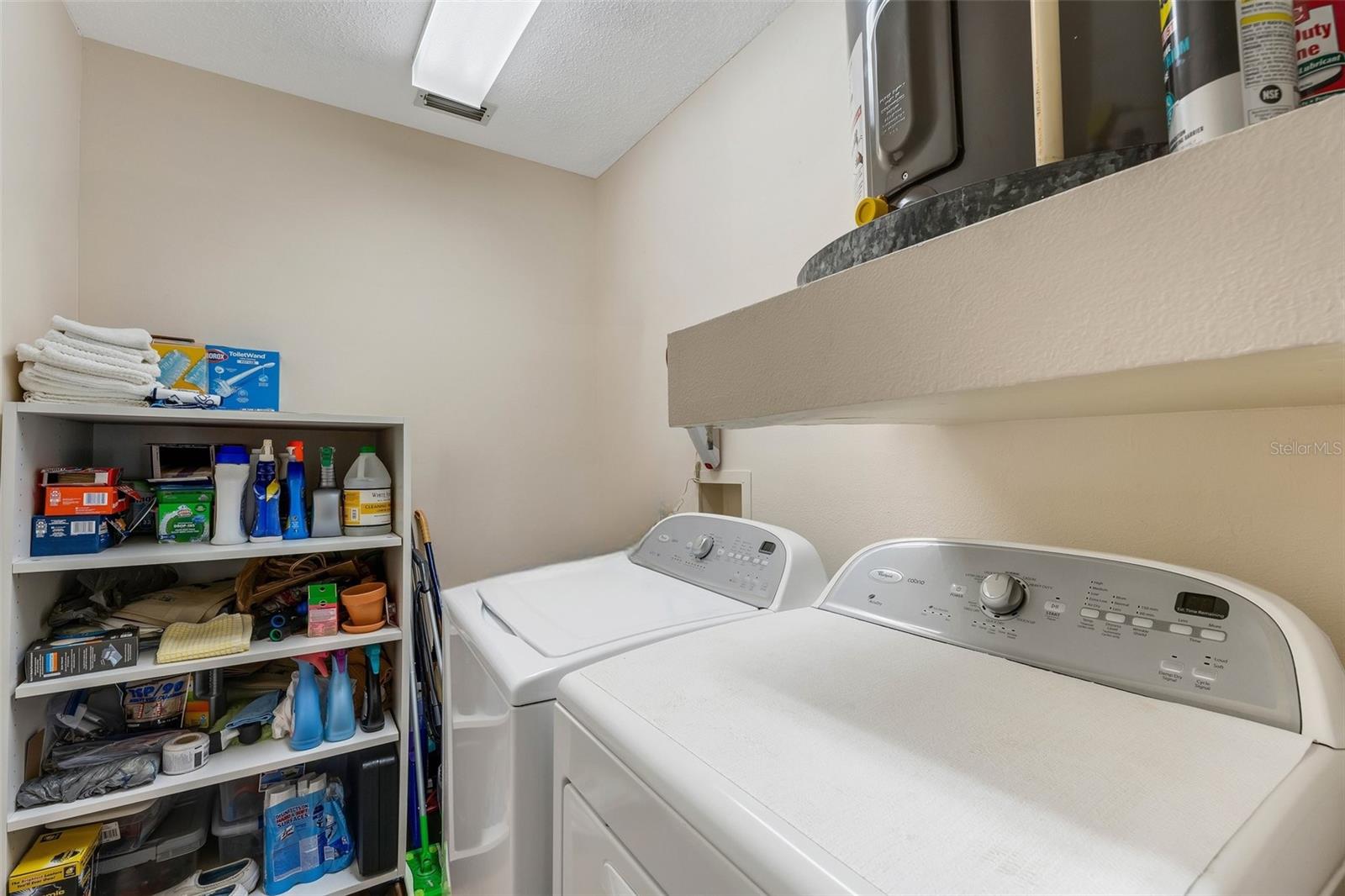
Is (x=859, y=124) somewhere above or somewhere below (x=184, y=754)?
above

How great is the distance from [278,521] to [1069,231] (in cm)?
186

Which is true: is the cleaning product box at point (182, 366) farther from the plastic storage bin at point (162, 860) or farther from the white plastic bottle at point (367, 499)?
the plastic storage bin at point (162, 860)

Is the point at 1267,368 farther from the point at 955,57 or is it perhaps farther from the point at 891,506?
the point at 891,506

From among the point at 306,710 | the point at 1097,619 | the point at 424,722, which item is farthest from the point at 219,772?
the point at 1097,619

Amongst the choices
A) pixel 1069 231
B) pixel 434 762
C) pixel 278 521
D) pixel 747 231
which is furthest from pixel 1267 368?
pixel 434 762

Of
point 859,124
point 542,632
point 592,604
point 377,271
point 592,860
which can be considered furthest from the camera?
point 377,271

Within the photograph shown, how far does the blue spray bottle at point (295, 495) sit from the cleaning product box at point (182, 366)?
0.30 m

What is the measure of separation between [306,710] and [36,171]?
4.88ft

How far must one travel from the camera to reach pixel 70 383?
1.27 m

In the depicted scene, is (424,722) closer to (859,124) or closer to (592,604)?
(592,604)

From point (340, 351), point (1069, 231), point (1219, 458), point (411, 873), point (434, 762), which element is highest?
point (340, 351)

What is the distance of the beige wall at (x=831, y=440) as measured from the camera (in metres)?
0.71

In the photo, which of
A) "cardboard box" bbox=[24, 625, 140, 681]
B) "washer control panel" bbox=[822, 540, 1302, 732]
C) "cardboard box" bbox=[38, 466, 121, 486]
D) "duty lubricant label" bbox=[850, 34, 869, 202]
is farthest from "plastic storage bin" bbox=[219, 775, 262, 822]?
"duty lubricant label" bbox=[850, 34, 869, 202]

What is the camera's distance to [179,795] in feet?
5.15
